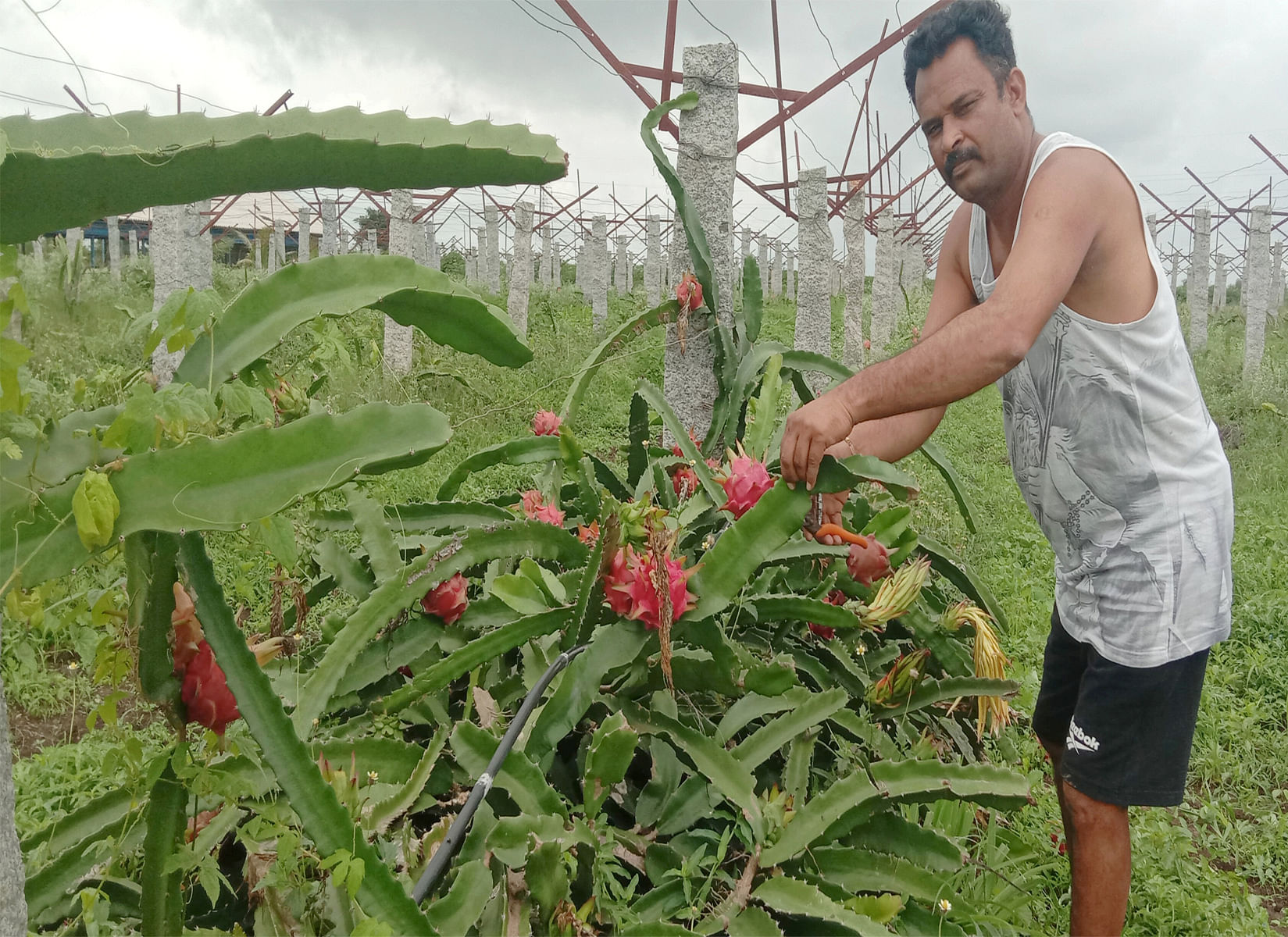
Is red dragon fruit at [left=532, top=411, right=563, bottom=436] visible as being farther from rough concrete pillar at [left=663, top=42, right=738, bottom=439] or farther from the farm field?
rough concrete pillar at [left=663, top=42, right=738, bottom=439]

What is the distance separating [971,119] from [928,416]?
680 mm

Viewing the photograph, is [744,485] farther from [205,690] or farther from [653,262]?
[653,262]

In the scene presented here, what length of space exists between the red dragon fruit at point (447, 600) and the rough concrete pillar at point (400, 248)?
21.4 ft

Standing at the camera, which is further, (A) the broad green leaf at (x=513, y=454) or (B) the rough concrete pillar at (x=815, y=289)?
(B) the rough concrete pillar at (x=815, y=289)

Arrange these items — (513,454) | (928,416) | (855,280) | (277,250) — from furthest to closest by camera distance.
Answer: (855,280) → (277,250) → (513,454) → (928,416)

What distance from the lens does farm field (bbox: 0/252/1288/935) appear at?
137cm

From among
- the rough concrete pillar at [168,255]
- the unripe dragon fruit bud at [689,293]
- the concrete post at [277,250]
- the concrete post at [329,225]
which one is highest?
the concrete post at [329,225]

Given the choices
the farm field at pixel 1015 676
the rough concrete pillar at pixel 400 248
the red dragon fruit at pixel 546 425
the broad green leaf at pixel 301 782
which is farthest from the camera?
the rough concrete pillar at pixel 400 248

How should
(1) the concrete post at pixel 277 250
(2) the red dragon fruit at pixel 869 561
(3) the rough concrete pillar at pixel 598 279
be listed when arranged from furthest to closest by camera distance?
(3) the rough concrete pillar at pixel 598 279
(1) the concrete post at pixel 277 250
(2) the red dragon fruit at pixel 869 561

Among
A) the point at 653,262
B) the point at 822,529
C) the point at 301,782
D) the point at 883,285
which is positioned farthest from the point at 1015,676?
the point at 653,262

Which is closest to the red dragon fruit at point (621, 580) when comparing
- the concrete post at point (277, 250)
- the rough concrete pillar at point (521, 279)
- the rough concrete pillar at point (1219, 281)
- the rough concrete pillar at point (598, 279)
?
the concrete post at point (277, 250)

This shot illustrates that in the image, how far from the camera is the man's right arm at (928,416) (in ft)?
6.93

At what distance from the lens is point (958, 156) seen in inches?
73.4

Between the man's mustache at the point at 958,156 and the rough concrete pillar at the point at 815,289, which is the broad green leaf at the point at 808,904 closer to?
the man's mustache at the point at 958,156
